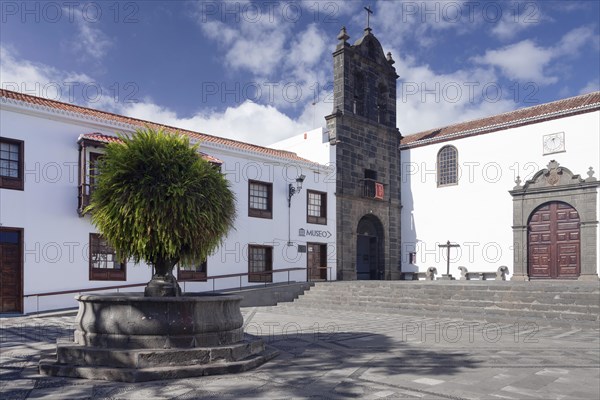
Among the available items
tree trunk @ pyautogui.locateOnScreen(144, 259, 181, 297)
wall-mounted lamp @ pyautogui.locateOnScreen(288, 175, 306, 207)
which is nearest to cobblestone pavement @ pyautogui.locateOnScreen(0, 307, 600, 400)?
tree trunk @ pyautogui.locateOnScreen(144, 259, 181, 297)

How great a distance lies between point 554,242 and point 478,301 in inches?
289

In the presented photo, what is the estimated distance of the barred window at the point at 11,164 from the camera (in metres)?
13.1

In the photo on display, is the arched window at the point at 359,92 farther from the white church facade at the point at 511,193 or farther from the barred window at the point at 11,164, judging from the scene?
the barred window at the point at 11,164

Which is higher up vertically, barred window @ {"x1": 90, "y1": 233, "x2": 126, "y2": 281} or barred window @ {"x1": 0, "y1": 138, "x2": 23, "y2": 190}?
barred window @ {"x1": 0, "y1": 138, "x2": 23, "y2": 190}

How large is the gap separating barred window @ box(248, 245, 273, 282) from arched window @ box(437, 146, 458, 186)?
8474 millimetres

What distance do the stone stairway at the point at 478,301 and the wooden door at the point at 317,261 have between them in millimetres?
2855

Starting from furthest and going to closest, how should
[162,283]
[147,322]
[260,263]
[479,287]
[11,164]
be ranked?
[260,263], [479,287], [11,164], [162,283], [147,322]

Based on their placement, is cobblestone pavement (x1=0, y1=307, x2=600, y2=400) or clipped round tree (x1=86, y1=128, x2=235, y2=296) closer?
cobblestone pavement (x1=0, y1=307, x2=600, y2=400)

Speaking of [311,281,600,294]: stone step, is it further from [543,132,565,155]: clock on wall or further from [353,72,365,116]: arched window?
[353,72,365,116]: arched window

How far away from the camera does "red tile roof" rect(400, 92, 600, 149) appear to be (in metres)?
18.4

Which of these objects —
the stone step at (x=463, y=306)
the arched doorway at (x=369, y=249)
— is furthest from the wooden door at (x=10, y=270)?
the arched doorway at (x=369, y=249)

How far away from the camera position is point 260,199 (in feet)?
61.0

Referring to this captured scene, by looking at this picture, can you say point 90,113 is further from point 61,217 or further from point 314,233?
point 314,233

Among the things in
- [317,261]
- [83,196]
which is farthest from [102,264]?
[317,261]
